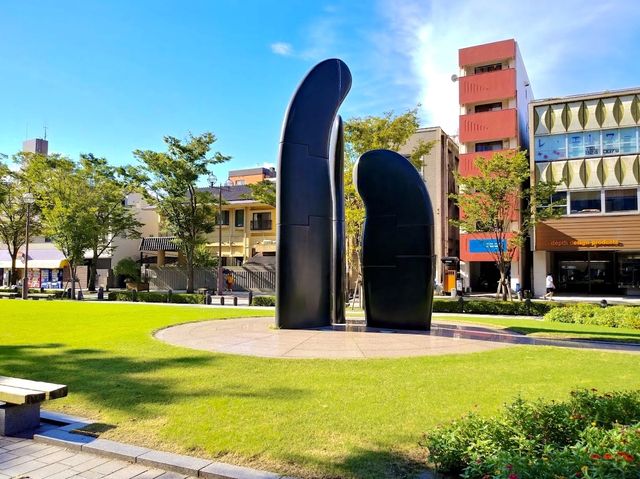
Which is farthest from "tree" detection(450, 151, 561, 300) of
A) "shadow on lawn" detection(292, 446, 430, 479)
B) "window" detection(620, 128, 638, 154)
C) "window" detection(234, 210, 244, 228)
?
"window" detection(234, 210, 244, 228)

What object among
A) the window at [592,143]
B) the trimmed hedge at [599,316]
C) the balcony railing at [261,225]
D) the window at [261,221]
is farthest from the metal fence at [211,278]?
the trimmed hedge at [599,316]

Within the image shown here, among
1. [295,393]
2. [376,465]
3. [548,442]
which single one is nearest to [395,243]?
[295,393]

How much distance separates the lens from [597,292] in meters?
37.3

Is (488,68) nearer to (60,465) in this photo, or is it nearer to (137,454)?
(137,454)

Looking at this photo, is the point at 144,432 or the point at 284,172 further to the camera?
the point at 284,172

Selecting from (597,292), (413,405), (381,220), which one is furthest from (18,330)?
(597,292)

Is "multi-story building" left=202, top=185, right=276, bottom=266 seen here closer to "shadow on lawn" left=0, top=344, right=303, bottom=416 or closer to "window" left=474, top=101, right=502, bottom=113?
"window" left=474, top=101, right=502, bottom=113

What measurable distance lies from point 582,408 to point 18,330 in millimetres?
13713

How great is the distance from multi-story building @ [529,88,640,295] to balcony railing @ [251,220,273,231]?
23716 millimetres

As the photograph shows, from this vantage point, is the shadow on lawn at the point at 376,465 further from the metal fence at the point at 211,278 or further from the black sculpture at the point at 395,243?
the metal fence at the point at 211,278

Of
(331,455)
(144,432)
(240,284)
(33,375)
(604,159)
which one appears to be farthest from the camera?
(240,284)

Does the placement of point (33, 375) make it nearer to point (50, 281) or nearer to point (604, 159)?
point (604, 159)

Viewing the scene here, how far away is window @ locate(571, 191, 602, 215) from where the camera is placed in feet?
114

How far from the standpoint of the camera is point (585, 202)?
35094 mm
